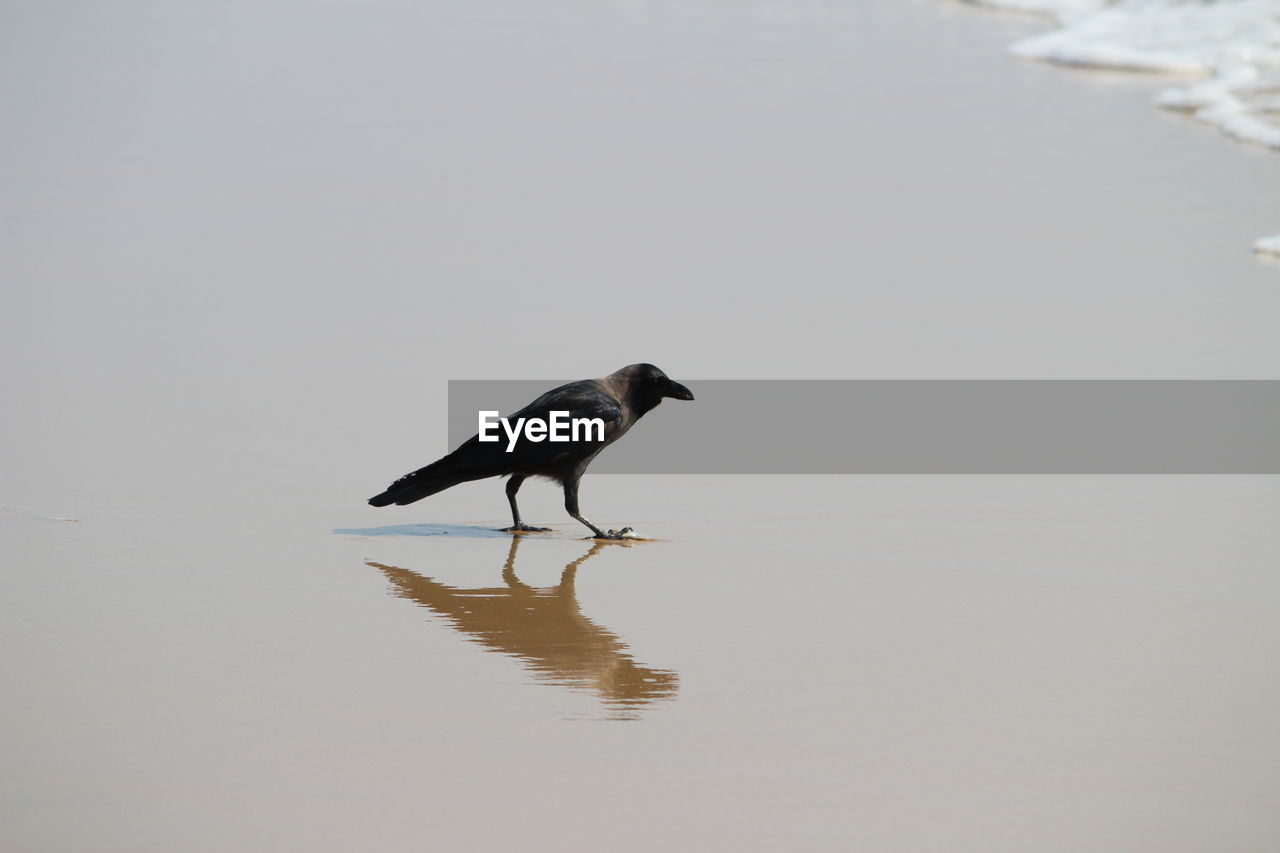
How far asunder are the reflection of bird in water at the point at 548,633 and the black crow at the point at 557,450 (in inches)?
19.8

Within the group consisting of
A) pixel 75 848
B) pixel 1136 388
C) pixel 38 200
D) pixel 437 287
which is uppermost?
pixel 38 200

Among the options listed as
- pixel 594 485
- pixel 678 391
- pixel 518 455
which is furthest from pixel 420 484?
pixel 678 391

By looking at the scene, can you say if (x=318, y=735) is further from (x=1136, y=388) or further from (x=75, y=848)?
(x=1136, y=388)

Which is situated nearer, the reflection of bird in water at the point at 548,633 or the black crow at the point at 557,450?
the reflection of bird in water at the point at 548,633

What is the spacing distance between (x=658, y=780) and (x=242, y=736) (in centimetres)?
100

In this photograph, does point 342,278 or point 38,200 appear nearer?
point 342,278

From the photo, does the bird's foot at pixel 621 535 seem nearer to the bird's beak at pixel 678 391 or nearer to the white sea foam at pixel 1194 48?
the bird's beak at pixel 678 391

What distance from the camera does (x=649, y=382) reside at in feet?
21.6

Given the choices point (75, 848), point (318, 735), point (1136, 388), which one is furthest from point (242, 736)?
point (1136, 388)

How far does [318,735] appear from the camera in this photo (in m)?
3.96
